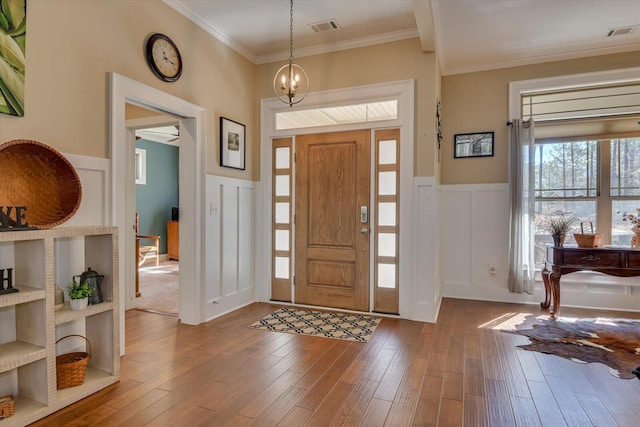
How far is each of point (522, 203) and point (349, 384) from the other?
317cm

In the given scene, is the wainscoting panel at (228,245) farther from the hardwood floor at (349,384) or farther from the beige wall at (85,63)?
the beige wall at (85,63)

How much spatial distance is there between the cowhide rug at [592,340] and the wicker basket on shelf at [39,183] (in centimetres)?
360

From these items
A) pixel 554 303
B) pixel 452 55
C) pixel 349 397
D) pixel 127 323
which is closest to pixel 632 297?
pixel 554 303

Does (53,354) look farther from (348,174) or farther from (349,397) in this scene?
(348,174)

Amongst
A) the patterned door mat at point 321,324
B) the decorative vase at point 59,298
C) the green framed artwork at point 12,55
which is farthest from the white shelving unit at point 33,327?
the patterned door mat at point 321,324

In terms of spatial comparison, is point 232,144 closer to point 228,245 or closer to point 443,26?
point 228,245

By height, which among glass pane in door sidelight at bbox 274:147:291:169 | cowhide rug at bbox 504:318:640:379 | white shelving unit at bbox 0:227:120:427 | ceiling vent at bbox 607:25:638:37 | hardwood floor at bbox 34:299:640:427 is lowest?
hardwood floor at bbox 34:299:640:427

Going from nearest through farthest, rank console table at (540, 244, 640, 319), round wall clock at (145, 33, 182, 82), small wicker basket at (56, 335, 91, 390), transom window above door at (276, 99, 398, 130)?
small wicker basket at (56, 335, 91, 390) → round wall clock at (145, 33, 182, 82) → console table at (540, 244, 640, 319) → transom window above door at (276, 99, 398, 130)

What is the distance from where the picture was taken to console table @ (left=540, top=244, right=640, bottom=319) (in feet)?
11.7

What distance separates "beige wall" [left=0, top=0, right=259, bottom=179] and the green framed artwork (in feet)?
0.15

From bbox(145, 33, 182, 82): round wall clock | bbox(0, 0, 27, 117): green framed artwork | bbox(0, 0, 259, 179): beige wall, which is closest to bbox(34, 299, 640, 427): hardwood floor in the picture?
bbox(0, 0, 259, 179): beige wall

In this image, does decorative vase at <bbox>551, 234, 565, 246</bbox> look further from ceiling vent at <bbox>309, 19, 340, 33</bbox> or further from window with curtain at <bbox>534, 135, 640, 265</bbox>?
ceiling vent at <bbox>309, 19, 340, 33</bbox>

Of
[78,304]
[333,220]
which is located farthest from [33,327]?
[333,220]

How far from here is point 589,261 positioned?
12.1 feet
